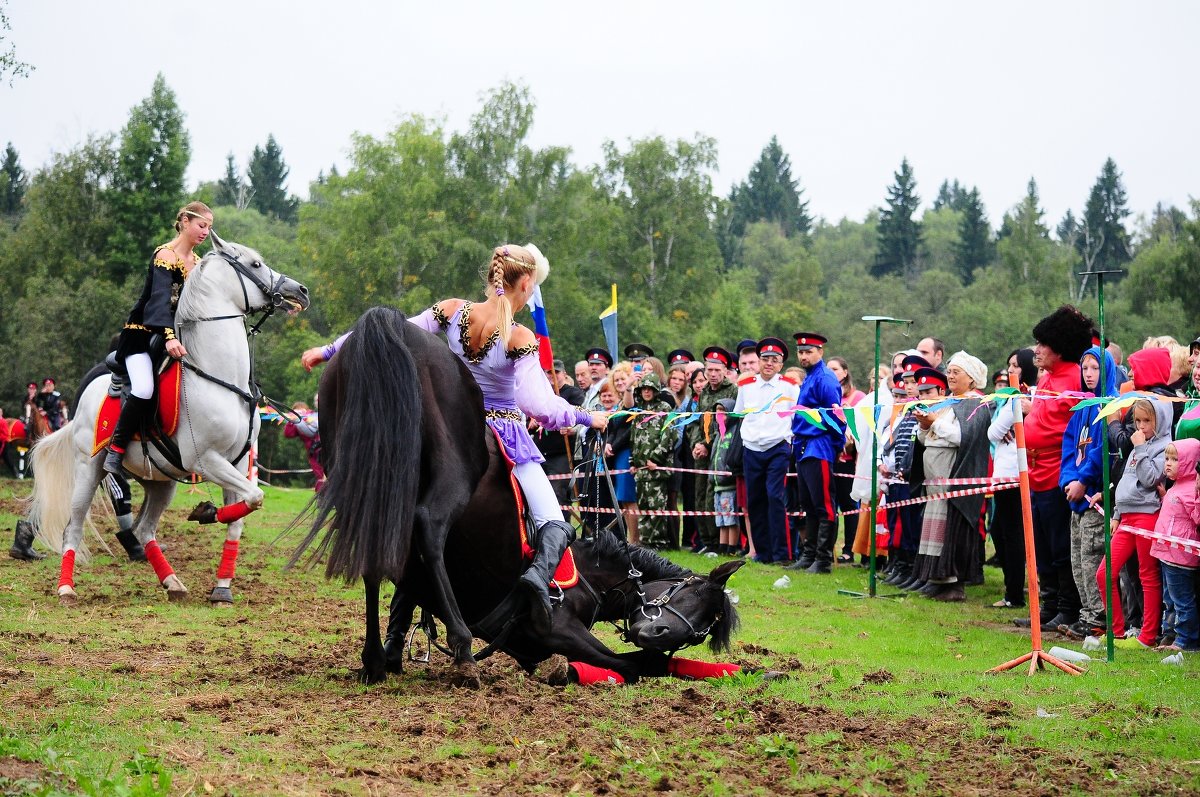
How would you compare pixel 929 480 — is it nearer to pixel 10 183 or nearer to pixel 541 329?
pixel 541 329

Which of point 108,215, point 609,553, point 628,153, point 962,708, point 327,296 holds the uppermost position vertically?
point 628,153

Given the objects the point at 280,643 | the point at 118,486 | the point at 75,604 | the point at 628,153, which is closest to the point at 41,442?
the point at 118,486

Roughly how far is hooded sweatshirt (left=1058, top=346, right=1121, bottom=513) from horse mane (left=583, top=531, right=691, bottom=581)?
3.29 metres

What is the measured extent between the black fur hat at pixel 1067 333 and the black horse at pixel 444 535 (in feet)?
12.3

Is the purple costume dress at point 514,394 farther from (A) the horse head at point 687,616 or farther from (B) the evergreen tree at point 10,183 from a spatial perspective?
(B) the evergreen tree at point 10,183

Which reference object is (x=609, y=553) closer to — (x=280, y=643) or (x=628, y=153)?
(x=280, y=643)

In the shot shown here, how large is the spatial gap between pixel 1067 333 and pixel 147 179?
47.9 metres

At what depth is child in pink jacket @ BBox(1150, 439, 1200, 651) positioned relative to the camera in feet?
25.3

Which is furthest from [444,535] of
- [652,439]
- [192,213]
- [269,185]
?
[269,185]

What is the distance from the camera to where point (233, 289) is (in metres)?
9.46

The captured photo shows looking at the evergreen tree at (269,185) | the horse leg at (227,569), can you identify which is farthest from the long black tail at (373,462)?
the evergreen tree at (269,185)

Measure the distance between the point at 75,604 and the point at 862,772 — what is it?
6924mm

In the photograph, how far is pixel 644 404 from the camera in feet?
47.2

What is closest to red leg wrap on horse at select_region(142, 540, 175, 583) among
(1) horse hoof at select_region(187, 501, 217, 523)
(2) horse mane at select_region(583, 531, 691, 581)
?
(1) horse hoof at select_region(187, 501, 217, 523)
